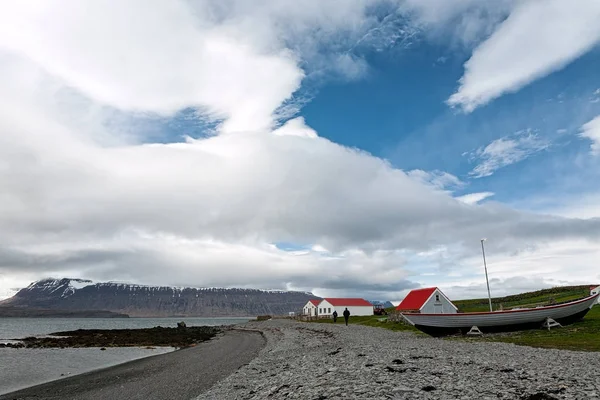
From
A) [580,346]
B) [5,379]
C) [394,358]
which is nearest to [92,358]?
[5,379]

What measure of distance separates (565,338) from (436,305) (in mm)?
37508

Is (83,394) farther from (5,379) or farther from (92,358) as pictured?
(92,358)

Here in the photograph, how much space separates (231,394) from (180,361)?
74.8ft

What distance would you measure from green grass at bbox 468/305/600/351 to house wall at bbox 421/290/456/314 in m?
25.9

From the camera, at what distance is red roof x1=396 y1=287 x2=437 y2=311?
64.7 metres

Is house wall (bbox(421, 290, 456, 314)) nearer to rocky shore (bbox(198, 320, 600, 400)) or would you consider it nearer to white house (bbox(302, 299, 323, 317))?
rocky shore (bbox(198, 320, 600, 400))

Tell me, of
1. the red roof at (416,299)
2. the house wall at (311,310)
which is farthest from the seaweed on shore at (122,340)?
the house wall at (311,310)

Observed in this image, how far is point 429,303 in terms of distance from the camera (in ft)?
211

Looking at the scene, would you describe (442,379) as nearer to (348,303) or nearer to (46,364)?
(46,364)

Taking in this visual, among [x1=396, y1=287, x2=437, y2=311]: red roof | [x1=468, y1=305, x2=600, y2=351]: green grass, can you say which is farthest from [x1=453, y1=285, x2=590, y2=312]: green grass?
[x1=468, y1=305, x2=600, y2=351]: green grass

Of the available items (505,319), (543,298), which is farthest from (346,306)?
(505,319)

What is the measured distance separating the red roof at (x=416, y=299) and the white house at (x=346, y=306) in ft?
148

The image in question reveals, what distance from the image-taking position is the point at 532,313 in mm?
35562

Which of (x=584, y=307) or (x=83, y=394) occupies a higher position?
(x=584, y=307)
